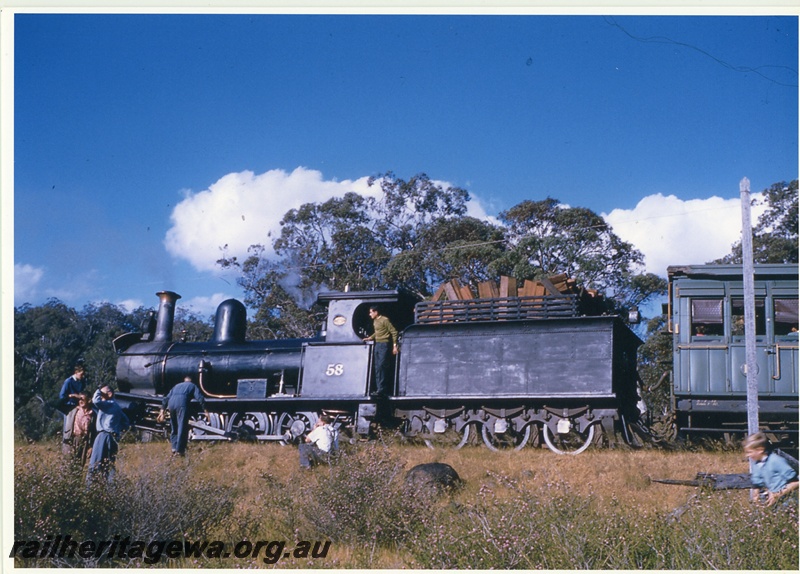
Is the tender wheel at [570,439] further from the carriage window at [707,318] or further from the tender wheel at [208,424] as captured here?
the tender wheel at [208,424]

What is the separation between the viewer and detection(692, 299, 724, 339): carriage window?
1151 cm

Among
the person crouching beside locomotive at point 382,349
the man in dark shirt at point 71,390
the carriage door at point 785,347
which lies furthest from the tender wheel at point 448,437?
the man in dark shirt at point 71,390

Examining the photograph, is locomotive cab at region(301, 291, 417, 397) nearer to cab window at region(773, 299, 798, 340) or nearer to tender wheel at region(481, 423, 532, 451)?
tender wheel at region(481, 423, 532, 451)

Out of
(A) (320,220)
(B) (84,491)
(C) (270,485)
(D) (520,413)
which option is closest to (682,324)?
(D) (520,413)

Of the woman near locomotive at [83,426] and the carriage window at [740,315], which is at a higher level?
the carriage window at [740,315]

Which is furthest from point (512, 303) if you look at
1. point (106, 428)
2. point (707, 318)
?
point (106, 428)

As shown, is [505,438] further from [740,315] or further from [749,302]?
[749,302]

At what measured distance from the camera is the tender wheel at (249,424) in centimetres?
1334

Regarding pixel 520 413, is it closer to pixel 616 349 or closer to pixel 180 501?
pixel 616 349

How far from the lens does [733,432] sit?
36.5ft

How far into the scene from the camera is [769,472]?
19.2 feet

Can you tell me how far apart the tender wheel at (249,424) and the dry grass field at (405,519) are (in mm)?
4239
